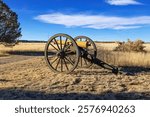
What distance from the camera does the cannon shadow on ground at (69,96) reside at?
9.34 metres

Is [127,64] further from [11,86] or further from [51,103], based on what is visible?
[51,103]

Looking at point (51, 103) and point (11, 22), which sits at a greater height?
point (11, 22)

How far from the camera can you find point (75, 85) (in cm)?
1130

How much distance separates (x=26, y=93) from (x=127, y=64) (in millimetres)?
8352

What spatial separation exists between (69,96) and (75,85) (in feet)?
5.66

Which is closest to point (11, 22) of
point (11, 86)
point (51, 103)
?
point (11, 86)

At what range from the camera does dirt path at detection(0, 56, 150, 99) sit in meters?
9.73

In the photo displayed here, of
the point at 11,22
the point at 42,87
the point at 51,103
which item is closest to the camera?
the point at 51,103

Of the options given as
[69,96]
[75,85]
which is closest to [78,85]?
[75,85]

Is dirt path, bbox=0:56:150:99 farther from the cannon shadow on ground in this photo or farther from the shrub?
the shrub

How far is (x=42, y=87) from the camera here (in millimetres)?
10891

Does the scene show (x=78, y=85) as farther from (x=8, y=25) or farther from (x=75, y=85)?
(x=8, y=25)

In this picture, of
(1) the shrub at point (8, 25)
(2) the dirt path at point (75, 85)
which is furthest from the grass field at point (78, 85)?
(1) the shrub at point (8, 25)

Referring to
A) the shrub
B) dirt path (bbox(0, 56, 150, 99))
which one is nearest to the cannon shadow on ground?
dirt path (bbox(0, 56, 150, 99))
